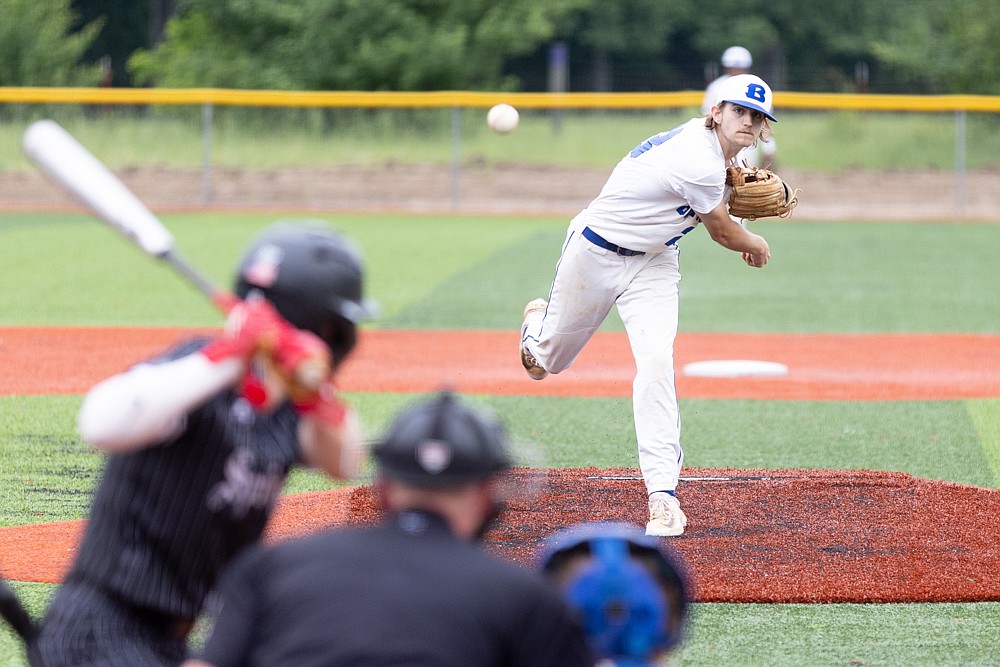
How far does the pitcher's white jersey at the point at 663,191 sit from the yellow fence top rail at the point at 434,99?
61.3 feet

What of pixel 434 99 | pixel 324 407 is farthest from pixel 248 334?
pixel 434 99

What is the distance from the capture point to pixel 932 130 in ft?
86.4

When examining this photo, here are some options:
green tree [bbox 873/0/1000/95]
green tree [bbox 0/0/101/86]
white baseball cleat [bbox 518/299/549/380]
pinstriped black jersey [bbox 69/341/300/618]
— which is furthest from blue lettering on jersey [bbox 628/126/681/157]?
green tree [bbox 0/0/101/86]

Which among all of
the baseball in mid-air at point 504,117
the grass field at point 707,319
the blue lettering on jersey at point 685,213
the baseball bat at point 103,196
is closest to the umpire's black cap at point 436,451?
the baseball bat at point 103,196

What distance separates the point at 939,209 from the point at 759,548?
2189cm

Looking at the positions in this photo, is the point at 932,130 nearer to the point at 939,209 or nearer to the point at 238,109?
the point at 939,209

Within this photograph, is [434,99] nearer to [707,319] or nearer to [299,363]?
[707,319]

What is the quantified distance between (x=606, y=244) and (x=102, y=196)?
368cm

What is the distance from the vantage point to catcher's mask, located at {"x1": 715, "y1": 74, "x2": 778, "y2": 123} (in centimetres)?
612

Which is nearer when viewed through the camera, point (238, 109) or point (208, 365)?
point (208, 365)

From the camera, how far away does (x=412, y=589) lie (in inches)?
90.4

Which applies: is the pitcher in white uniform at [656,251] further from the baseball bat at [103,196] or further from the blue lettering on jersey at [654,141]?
the baseball bat at [103,196]

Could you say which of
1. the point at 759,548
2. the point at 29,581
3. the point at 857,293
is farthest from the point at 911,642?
the point at 857,293

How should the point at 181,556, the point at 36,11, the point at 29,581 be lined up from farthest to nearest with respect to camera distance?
1. the point at 36,11
2. the point at 29,581
3. the point at 181,556
